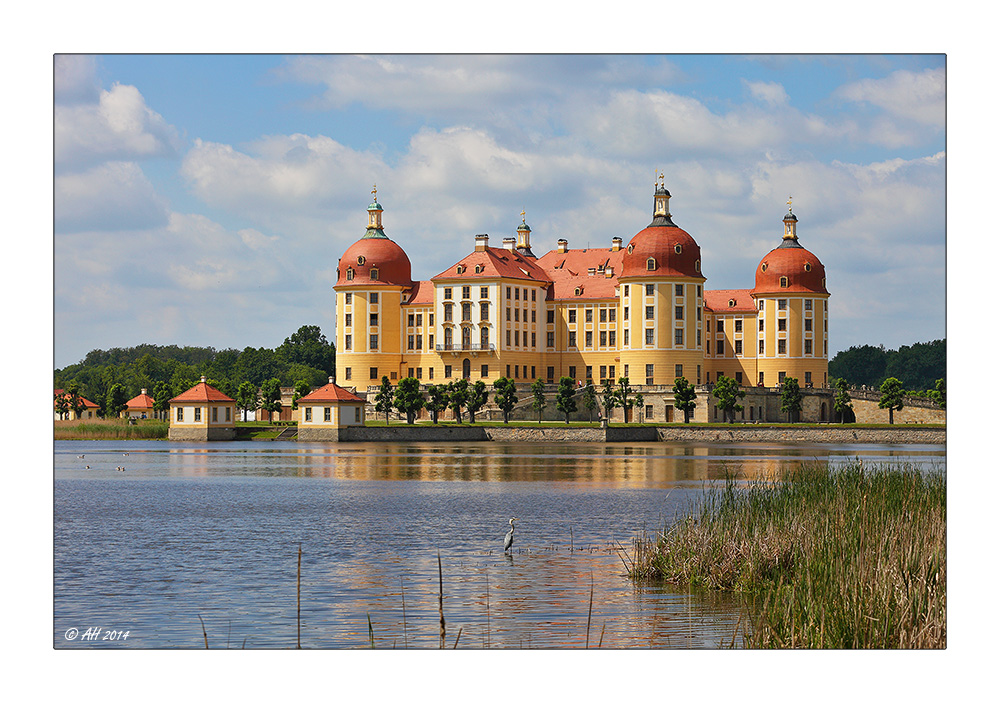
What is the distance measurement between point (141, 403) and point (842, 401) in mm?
58983

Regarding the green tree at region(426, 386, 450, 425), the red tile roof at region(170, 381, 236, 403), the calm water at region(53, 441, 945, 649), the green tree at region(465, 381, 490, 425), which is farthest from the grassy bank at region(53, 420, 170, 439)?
the calm water at region(53, 441, 945, 649)

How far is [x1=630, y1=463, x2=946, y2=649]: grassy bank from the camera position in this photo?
13266 millimetres

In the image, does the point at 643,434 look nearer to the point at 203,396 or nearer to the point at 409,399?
the point at 409,399

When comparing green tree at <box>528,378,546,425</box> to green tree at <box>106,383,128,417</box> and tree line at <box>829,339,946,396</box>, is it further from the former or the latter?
green tree at <box>106,383,128,417</box>

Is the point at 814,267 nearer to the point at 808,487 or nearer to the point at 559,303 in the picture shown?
the point at 559,303

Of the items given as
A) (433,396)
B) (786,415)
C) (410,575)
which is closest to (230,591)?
(410,575)

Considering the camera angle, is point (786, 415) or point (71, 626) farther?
point (786, 415)

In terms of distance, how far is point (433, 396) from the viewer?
94688mm

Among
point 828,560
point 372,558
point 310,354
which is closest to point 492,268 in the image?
point 310,354

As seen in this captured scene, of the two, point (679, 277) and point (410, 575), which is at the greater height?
point (679, 277)

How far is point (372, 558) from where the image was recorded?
2362cm

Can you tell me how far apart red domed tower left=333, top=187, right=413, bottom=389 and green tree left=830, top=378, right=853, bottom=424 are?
127 feet

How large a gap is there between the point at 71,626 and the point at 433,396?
77.7 meters
